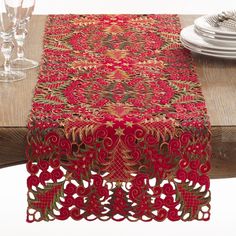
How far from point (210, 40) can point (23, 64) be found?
0.56 meters

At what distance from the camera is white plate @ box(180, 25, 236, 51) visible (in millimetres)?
2697

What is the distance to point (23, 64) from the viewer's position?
268 cm

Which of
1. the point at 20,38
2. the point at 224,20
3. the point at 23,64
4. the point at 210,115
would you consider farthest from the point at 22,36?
the point at 210,115

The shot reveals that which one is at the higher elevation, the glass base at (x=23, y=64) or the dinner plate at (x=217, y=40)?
the dinner plate at (x=217, y=40)

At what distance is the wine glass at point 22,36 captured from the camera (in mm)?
2645

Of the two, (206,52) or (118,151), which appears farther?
(206,52)

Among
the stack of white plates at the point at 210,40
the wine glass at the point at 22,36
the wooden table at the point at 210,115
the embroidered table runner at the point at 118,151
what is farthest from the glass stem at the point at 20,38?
the stack of white plates at the point at 210,40

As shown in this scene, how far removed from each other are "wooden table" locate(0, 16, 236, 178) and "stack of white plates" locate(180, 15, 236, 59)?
72 millimetres

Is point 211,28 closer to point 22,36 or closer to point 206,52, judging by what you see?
point 206,52

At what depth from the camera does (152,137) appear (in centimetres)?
218

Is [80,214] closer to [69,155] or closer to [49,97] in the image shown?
[69,155]

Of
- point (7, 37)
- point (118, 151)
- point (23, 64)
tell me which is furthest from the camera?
point (23, 64)

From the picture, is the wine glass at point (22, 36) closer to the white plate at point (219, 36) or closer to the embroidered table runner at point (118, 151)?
the embroidered table runner at point (118, 151)

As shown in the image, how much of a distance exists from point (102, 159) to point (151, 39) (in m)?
0.81
